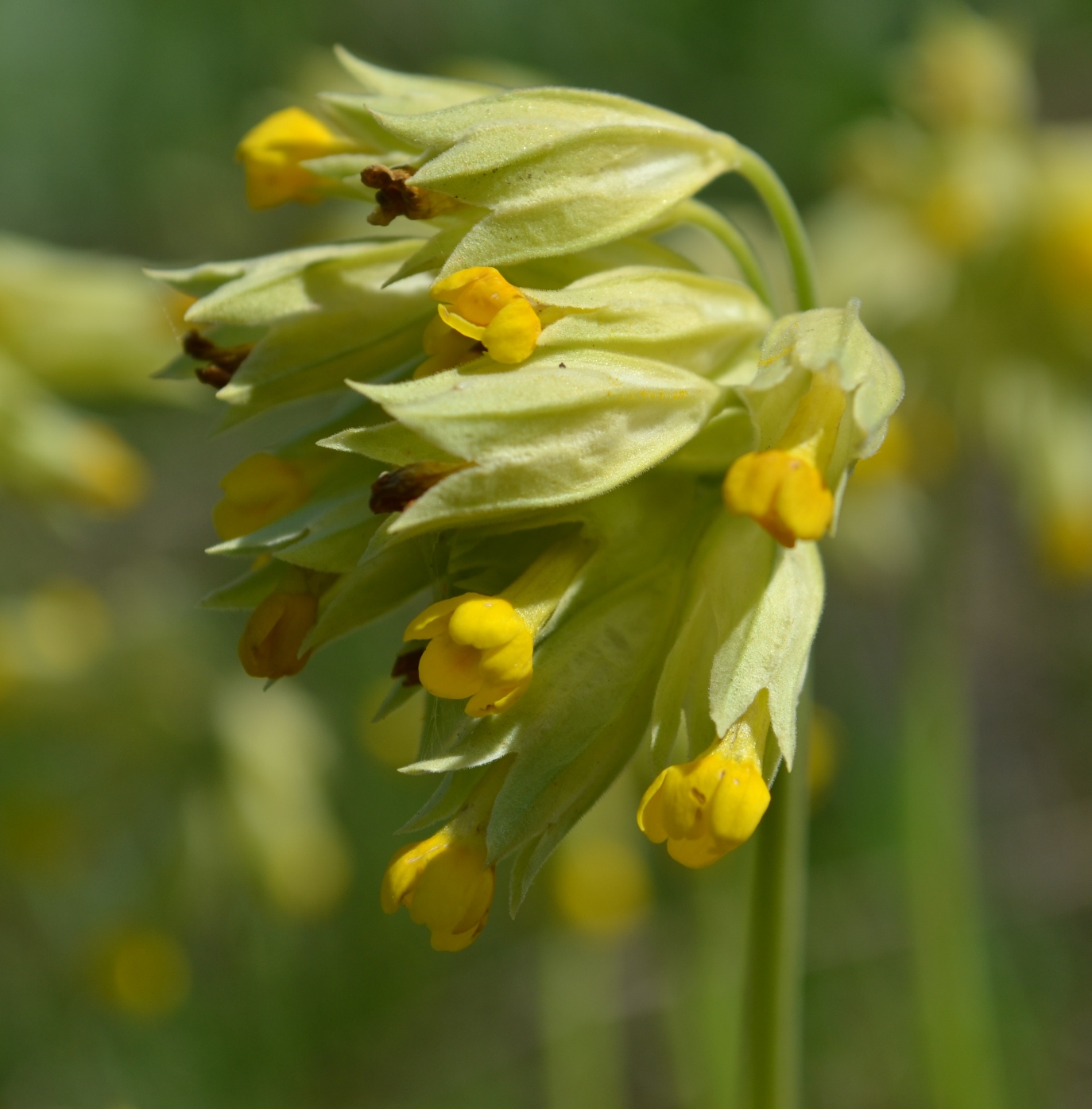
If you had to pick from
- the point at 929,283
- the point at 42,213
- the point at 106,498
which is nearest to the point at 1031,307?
the point at 929,283

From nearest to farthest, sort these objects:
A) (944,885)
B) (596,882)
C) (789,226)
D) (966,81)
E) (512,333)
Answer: (512,333) < (789,226) < (944,885) < (596,882) < (966,81)

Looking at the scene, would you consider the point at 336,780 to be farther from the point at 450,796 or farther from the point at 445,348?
the point at 445,348

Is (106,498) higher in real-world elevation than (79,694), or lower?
higher

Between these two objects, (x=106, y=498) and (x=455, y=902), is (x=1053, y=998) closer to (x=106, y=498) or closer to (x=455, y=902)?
(x=106, y=498)

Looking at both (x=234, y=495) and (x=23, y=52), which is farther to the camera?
(x=23, y=52)

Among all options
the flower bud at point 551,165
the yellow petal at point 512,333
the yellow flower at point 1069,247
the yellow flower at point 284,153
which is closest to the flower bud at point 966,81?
the yellow flower at point 1069,247

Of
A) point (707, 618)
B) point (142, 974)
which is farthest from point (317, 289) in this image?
point (142, 974)

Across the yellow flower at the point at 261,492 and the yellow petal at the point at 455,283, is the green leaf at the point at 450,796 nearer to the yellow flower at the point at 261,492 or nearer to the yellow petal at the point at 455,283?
the yellow flower at the point at 261,492

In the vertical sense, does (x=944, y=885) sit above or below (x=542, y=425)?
below
